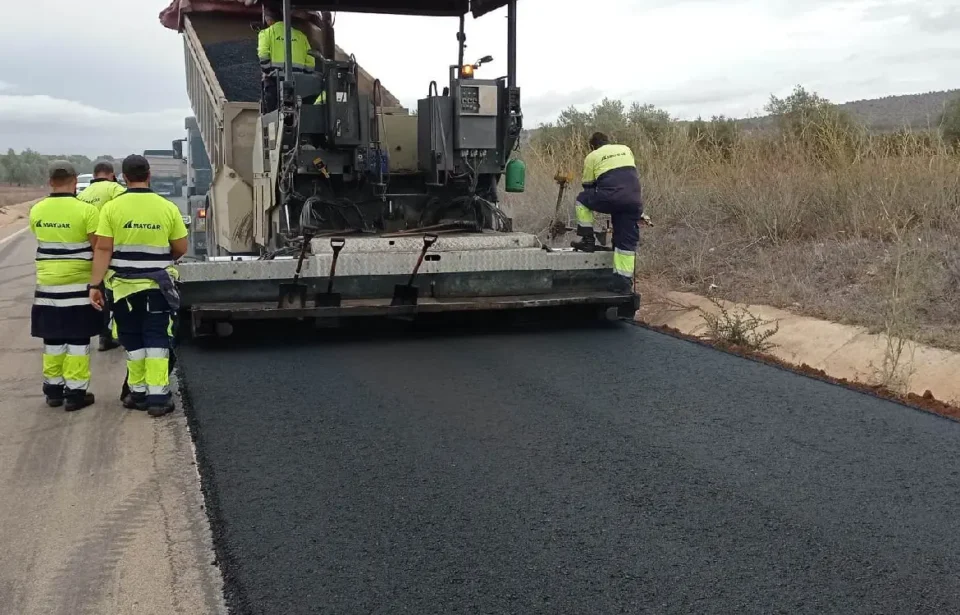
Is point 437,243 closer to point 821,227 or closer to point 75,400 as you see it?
point 75,400

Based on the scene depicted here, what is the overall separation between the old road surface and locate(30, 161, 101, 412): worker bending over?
0.20m

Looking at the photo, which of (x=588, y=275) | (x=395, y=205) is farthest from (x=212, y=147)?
(x=588, y=275)

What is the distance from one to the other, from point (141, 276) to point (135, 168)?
1.87 feet

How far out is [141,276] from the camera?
16.2ft

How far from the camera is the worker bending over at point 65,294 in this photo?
506 cm

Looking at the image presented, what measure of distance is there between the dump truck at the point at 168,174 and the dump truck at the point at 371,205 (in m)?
3.87

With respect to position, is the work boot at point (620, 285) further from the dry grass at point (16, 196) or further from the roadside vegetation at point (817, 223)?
the dry grass at point (16, 196)

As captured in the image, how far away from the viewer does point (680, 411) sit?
476 centimetres

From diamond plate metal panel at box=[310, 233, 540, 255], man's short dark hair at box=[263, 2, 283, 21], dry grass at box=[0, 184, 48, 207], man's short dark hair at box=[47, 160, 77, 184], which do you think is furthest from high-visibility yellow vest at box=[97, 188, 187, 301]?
dry grass at box=[0, 184, 48, 207]

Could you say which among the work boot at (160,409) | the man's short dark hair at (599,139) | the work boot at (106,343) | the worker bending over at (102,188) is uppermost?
the man's short dark hair at (599,139)

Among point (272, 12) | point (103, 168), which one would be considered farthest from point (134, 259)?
point (272, 12)

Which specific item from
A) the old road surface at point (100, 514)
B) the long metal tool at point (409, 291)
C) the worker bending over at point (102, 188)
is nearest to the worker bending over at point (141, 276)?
the old road surface at point (100, 514)

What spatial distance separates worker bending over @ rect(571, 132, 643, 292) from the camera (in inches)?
289

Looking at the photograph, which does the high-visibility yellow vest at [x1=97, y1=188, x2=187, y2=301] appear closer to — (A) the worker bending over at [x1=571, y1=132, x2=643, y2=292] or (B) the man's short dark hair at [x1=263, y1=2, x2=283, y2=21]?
(B) the man's short dark hair at [x1=263, y1=2, x2=283, y2=21]
